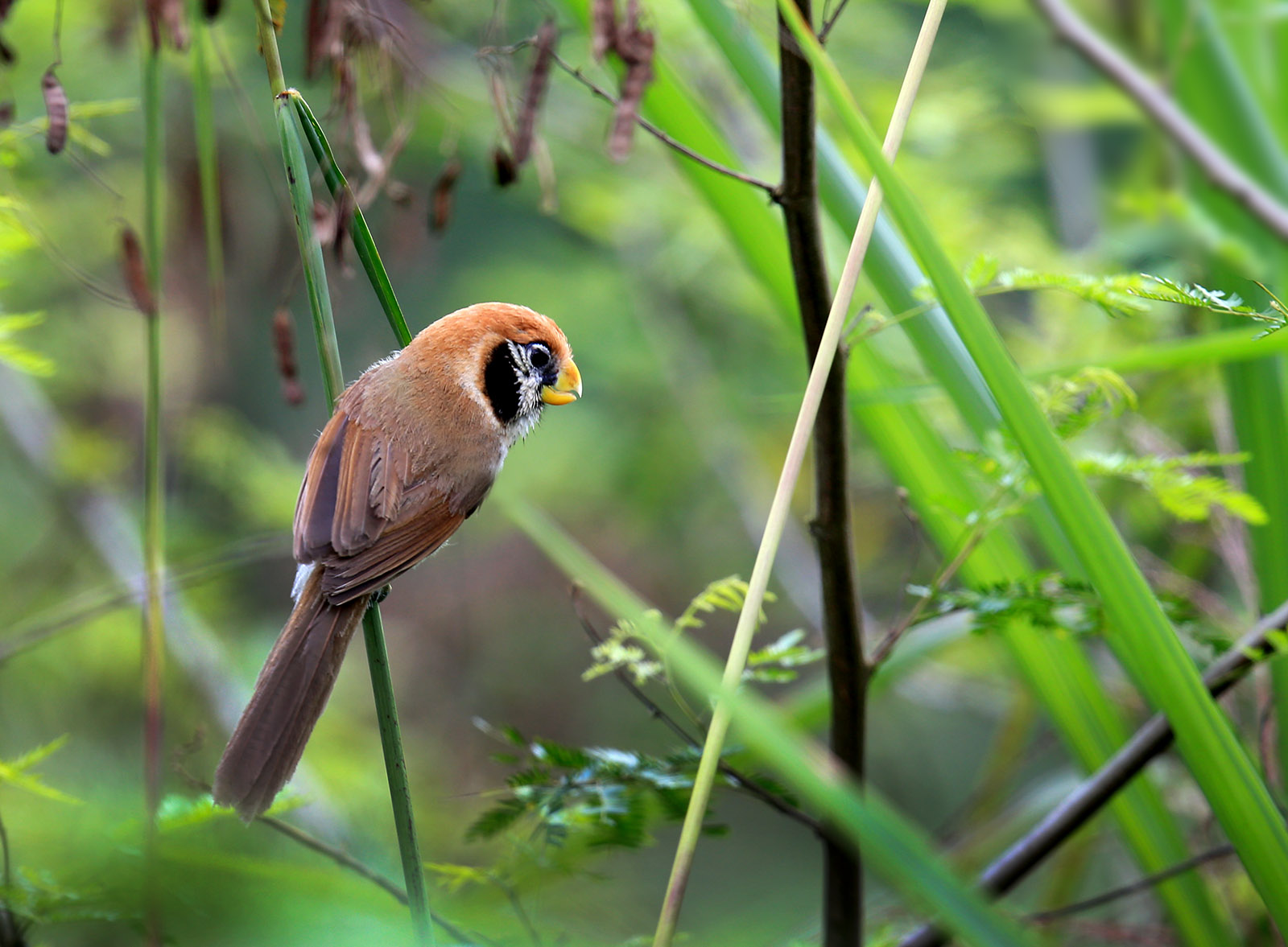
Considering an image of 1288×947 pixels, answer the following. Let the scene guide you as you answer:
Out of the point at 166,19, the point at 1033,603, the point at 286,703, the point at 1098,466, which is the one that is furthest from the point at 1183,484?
the point at 166,19

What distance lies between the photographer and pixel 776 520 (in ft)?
2.88

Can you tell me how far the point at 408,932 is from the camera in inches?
35.8

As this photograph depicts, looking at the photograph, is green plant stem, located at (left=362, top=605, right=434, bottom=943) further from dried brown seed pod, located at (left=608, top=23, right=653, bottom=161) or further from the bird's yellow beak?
the bird's yellow beak

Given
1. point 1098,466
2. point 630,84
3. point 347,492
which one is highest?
point 630,84

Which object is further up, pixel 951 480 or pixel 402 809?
pixel 951 480

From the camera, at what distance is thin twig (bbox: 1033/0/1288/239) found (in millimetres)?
1201

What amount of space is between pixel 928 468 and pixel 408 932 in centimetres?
109

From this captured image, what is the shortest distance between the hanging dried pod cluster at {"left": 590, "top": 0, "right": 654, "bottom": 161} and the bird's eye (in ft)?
1.59

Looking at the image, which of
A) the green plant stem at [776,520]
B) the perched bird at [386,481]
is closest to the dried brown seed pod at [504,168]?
the perched bird at [386,481]

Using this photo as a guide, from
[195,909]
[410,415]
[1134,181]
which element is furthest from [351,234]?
[1134,181]

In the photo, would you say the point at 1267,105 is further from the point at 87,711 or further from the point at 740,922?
the point at 87,711

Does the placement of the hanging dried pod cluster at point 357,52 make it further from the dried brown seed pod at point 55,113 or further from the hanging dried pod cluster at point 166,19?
the dried brown seed pod at point 55,113

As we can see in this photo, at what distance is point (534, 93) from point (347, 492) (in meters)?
0.56

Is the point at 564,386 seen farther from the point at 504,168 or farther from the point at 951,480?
the point at 951,480
